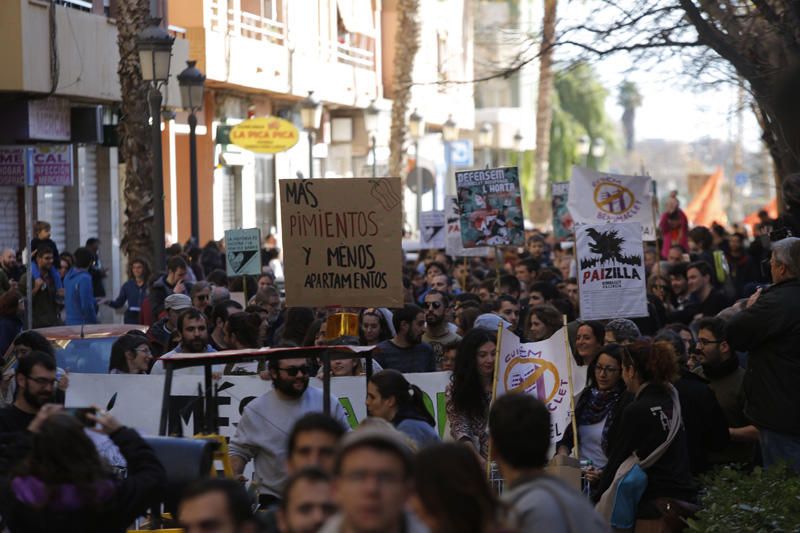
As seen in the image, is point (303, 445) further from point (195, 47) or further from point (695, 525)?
point (195, 47)

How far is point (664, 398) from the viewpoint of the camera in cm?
861

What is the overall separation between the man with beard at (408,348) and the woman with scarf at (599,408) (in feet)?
7.82

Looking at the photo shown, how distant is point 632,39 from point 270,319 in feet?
14.5

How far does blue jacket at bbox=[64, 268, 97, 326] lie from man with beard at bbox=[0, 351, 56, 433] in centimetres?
1066

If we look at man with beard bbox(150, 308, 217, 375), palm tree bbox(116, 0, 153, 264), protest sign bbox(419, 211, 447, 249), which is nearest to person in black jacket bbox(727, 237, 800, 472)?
man with beard bbox(150, 308, 217, 375)

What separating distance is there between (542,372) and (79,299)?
31.3 feet

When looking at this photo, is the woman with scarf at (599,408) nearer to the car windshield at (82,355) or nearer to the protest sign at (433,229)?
the car windshield at (82,355)

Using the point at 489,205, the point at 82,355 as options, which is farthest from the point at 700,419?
the point at 489,205

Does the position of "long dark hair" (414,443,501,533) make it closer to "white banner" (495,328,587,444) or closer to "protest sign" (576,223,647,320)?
"white banner" (495,328,587,444)

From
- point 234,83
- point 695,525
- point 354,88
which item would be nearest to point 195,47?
point 234,83

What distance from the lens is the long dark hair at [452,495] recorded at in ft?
14.4

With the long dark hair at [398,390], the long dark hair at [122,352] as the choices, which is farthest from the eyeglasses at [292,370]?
the long dark hair at [122,352]

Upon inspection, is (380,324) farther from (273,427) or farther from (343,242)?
(273,427)

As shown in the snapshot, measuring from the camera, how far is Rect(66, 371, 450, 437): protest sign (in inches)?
396
